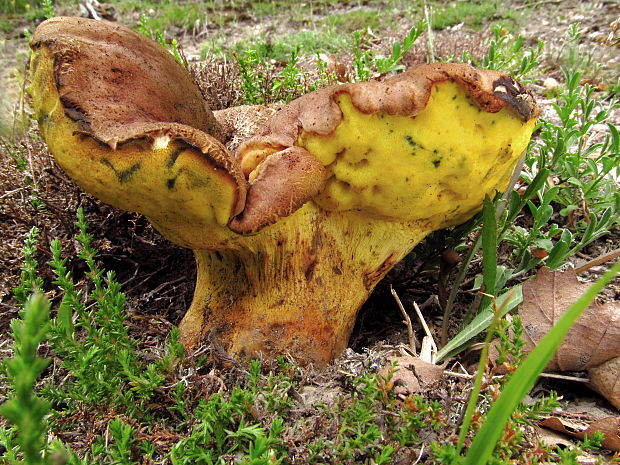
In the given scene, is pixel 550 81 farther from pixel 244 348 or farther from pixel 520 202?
pixel 244 348

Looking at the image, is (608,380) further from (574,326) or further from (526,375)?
(526,375)

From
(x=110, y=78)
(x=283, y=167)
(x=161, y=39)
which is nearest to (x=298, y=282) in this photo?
(x=283, y=167)

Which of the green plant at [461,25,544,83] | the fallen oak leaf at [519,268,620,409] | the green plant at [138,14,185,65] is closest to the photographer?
the fallen oak leaf at [519,268,620,409]

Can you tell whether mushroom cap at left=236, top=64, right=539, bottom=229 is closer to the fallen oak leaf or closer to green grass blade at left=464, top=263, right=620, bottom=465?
the fallen oak leaf

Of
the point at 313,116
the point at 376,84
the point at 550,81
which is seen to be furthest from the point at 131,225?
the point at 550,81

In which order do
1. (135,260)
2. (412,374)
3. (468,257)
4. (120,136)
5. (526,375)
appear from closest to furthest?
(526,375), (120,136), (412,374), (468,257), (135,260)

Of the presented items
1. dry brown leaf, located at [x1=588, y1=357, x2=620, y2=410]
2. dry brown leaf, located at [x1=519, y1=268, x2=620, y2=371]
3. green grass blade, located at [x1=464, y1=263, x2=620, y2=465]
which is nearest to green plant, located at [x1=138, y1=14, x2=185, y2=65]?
dry brown leaf, located at [x1=519, y1=268, x2=620, y2=371]
